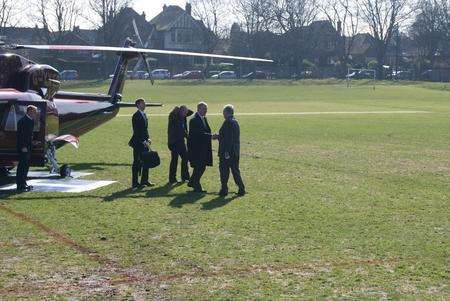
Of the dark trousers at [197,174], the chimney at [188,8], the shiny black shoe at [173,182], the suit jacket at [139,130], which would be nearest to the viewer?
the dark trousers at [197,174]

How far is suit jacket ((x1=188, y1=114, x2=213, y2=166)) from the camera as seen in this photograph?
14.7 m

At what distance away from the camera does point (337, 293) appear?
25.9 ft

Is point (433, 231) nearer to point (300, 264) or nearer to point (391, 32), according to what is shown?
point (300, 264)

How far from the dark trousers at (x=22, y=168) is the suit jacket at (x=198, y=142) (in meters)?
3.34

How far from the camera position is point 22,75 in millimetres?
16156

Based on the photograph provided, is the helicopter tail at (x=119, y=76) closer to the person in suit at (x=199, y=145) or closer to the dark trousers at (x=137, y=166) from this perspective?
the dark trousers at (x=137, y=166)

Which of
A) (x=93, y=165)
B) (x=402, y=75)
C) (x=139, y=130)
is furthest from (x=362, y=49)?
(x=139, y=130)

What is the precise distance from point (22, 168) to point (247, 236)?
233 inches

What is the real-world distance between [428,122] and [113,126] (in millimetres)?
15612

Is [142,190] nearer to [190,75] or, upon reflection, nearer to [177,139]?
[177,139]

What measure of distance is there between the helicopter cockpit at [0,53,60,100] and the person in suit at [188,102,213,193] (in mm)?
4001

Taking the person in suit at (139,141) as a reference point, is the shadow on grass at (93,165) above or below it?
below

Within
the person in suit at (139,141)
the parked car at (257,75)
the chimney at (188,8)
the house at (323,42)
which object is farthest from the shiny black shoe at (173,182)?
the chimney at (188,8)

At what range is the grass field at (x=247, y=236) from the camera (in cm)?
816
